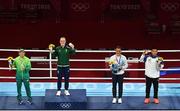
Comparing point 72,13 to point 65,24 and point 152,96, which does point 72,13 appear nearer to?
point 65,24

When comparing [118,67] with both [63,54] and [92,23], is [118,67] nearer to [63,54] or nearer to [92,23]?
[63,54]

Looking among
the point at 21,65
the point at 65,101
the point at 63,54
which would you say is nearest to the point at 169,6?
the point at 63,54

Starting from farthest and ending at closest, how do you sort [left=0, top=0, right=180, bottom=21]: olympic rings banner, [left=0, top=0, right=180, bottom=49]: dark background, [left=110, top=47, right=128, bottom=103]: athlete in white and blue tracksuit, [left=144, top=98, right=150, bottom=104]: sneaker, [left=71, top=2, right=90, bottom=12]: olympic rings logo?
[left=71, top=2, right=90, bottom=12]: olympic rings logo
[left=0, top=0, right=180, bottom=21]: olympic rings banner
[left=0, top=0, right=180, bottom=49]: dark background
[left=144, top=98, right=150, bottom=104]: sneaker
[left=110, top=47, right=128, bottom=103]: athlete in white and blue tracksuit

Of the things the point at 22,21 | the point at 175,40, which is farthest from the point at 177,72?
the point at 22,21

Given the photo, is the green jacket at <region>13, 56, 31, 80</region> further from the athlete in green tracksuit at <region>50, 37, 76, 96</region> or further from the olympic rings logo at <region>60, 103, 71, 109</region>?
the olympic rings logo at <region>60, 103, 71, 109</region>

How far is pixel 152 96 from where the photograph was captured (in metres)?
13.0

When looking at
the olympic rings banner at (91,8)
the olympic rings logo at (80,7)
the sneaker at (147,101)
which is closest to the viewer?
the sneaker at (147,101)

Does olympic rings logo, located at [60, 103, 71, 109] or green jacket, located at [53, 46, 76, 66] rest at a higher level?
green jacket, located at [53, 46, 76, 66]

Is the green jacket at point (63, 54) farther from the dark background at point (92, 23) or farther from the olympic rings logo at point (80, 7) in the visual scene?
the olympic rings logo at point (80, 7)

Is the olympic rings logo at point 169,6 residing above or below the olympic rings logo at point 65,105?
above

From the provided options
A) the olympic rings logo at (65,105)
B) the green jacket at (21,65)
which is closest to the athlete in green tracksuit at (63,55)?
the olympic rings logo at (65,105)

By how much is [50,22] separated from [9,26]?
1.40m

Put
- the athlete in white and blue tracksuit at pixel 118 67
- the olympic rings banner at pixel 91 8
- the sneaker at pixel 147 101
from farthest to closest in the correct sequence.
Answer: the olympic rings banner at pixel 91 8 → the sneaker at pixel 147 101 → the athlete in white and blue tracksuit at pixel 118 67

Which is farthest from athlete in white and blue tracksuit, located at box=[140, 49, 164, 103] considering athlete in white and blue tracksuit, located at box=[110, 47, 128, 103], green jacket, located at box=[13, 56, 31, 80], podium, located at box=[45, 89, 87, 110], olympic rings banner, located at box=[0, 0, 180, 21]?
olympic rings banner, located at box=[0, 0, 180, 21]
